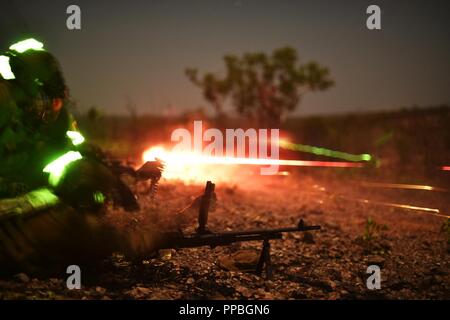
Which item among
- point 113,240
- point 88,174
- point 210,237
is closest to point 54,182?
point 88,174

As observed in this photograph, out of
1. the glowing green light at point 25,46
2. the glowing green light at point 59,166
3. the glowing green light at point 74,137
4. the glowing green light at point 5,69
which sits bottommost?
the glowing green light at point 59,166

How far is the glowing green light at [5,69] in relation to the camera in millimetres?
3848

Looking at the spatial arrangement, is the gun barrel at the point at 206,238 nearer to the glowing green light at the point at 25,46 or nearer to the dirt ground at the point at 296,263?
the dirt ground at the point at 296,263

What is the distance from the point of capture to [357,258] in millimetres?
5418

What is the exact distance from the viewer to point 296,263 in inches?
202

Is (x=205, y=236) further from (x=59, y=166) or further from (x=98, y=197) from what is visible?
(x=59, y=166)

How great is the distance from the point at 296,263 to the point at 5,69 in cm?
416

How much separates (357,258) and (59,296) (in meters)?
3.93

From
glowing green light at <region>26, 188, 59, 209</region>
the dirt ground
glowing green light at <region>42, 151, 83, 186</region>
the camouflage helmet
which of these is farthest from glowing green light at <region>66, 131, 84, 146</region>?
the dirt ground

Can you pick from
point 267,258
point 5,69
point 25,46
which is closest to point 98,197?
point 5,69

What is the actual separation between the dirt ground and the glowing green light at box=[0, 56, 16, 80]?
199 cm

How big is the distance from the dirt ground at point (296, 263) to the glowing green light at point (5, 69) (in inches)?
78.4

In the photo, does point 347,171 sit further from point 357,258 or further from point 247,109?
point 247,109

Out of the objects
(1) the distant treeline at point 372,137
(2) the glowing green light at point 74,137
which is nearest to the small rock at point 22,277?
(2) the glowing green light at point 74,137
